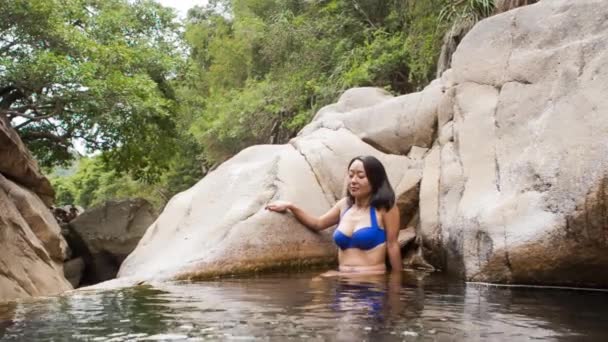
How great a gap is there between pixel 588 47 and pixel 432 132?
2.36 m

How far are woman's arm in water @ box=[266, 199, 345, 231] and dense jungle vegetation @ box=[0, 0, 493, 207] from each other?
17.8 feet

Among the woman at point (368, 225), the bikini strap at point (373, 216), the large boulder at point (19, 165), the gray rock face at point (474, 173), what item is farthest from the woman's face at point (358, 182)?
the large boulder at point (19, 165)

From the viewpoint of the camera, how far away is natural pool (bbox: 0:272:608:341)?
3.16m

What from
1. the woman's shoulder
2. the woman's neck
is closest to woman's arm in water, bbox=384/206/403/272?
the woman's neck

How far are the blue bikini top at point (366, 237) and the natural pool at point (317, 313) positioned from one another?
76 cm

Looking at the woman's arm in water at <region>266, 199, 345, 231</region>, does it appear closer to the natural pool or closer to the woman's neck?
the woman's neck

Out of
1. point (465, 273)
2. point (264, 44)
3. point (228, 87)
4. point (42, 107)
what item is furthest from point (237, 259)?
point (228, 87)

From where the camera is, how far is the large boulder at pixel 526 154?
474 centimetres

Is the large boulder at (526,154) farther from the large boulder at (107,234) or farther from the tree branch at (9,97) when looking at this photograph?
the tree branch at (9,97)

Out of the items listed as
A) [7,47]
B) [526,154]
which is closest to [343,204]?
[526,154]

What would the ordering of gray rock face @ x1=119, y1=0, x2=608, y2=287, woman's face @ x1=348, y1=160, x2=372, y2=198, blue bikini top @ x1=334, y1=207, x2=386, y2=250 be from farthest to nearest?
1. woman's face @ x1=348, y1=160, x2=372, y2=198
2. blue bikini top @ x1=334, y1=207, x2=386, y2=250
3. gray rock face @ x1=119, y1=0, x2=608, y2=287

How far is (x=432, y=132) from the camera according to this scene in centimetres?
757

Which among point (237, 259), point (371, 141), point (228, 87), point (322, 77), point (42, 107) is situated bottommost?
point (237, 259)

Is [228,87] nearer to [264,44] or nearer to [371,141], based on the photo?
[264,44]
